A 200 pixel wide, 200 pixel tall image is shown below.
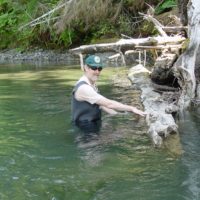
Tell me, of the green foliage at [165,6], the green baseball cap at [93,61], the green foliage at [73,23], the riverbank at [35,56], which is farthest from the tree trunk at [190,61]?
the riverbank at [35,56]

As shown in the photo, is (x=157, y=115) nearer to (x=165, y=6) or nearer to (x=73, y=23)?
(x=165, y=6)

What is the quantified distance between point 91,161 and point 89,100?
1363 mm

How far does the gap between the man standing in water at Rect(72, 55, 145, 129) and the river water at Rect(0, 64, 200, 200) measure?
273mm

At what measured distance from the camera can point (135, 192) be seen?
200 inches


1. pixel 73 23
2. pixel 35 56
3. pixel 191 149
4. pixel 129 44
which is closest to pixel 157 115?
pixel 191 149

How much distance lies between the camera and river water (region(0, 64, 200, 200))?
512 centimetres

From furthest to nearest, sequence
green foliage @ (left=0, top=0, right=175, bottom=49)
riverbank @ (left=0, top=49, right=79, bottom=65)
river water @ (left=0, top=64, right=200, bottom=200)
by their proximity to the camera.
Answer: riverbank @ (left=0, top=49, right=79, bottom=65), green foliage @ (left=0, top=0, right=175, bottom=49), river water @ (left=0, top=64, right=200, bottom=200)

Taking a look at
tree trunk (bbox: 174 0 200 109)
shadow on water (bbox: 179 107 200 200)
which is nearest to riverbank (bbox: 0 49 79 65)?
tree trunk (bbox: 174 0 200 109)

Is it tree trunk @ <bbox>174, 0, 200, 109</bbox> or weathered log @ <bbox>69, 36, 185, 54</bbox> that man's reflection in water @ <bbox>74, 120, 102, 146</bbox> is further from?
weathered log @ <bbox>69, 36, 185, 54</bbox>

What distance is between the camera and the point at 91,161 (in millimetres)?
6219

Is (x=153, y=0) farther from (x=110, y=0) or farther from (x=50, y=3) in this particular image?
(x=50, y=3)

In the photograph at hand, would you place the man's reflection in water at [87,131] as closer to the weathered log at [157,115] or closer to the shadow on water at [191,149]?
the weathered log at [157,115]

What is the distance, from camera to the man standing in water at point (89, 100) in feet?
23.3

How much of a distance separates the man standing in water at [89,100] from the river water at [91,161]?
0.89 feet
